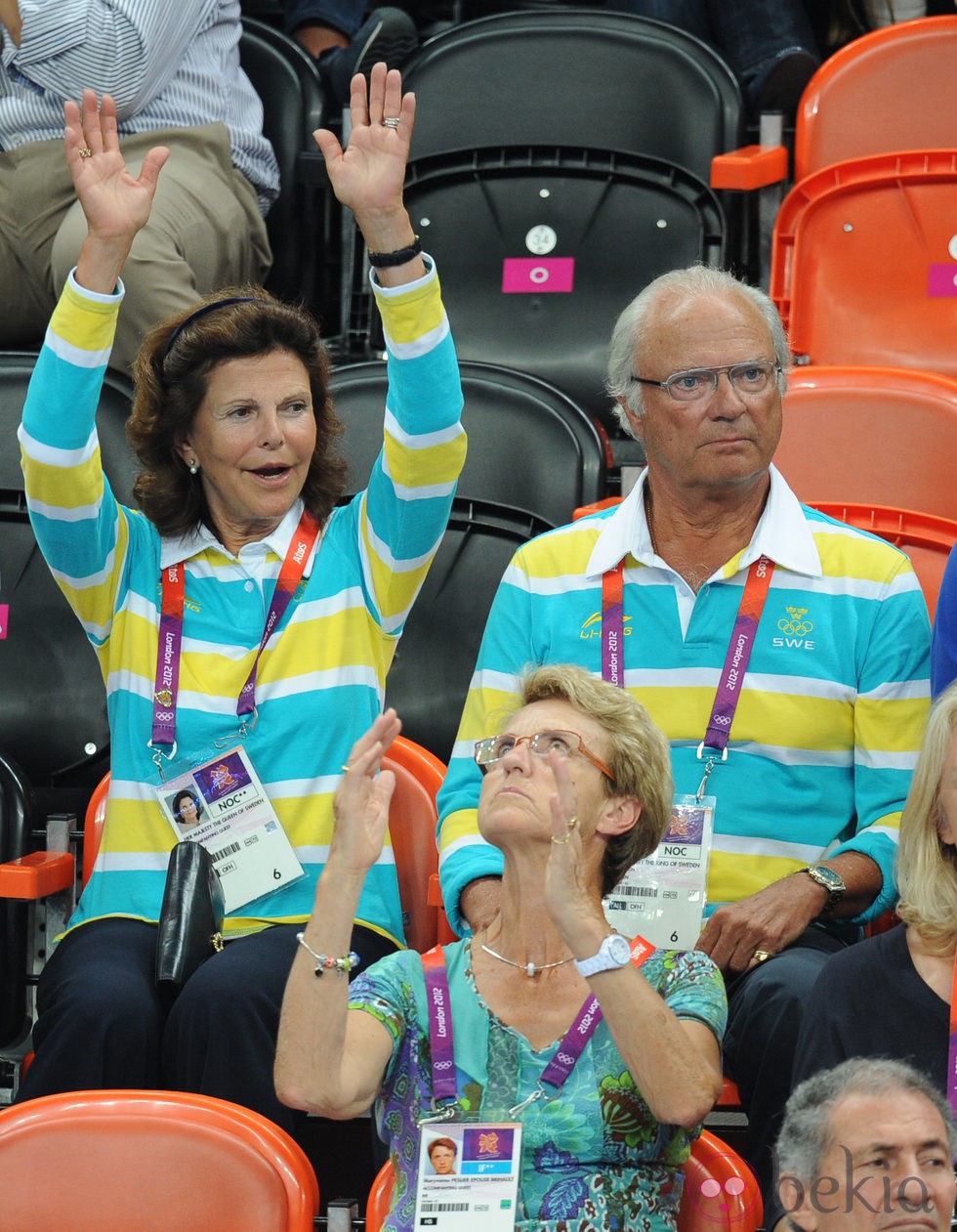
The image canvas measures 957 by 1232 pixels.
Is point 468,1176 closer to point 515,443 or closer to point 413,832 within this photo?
point 413,832

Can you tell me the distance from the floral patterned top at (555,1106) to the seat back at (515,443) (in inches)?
53.6

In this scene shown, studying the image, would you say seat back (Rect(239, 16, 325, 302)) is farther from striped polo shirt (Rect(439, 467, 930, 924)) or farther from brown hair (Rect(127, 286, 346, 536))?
striped polo shirt (Rect(439, 467, 930, 924))

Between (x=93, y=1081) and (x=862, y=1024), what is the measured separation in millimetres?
975

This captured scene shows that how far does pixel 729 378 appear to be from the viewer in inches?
101

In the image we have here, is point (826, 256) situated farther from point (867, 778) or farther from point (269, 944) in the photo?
point (269, 944)

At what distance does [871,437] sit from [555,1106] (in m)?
1.53

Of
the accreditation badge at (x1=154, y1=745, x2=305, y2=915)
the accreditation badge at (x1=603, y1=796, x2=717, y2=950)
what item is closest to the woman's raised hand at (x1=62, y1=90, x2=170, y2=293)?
the accreditation badge at (x1=154, y1=745, x2=305, y2=915)

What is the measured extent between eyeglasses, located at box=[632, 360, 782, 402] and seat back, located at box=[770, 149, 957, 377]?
1102 millimetres

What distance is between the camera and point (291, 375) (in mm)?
2686

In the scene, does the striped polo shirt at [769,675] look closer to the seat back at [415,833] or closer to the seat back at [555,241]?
the seat back at [415,833]

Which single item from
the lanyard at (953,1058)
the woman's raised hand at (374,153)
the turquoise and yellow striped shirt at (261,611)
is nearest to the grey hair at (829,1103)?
the lanyard at (953,1058)

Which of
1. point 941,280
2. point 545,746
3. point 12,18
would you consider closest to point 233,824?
point 545,746

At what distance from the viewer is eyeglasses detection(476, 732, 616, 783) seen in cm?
205

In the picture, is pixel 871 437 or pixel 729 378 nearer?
pixel 729 378
